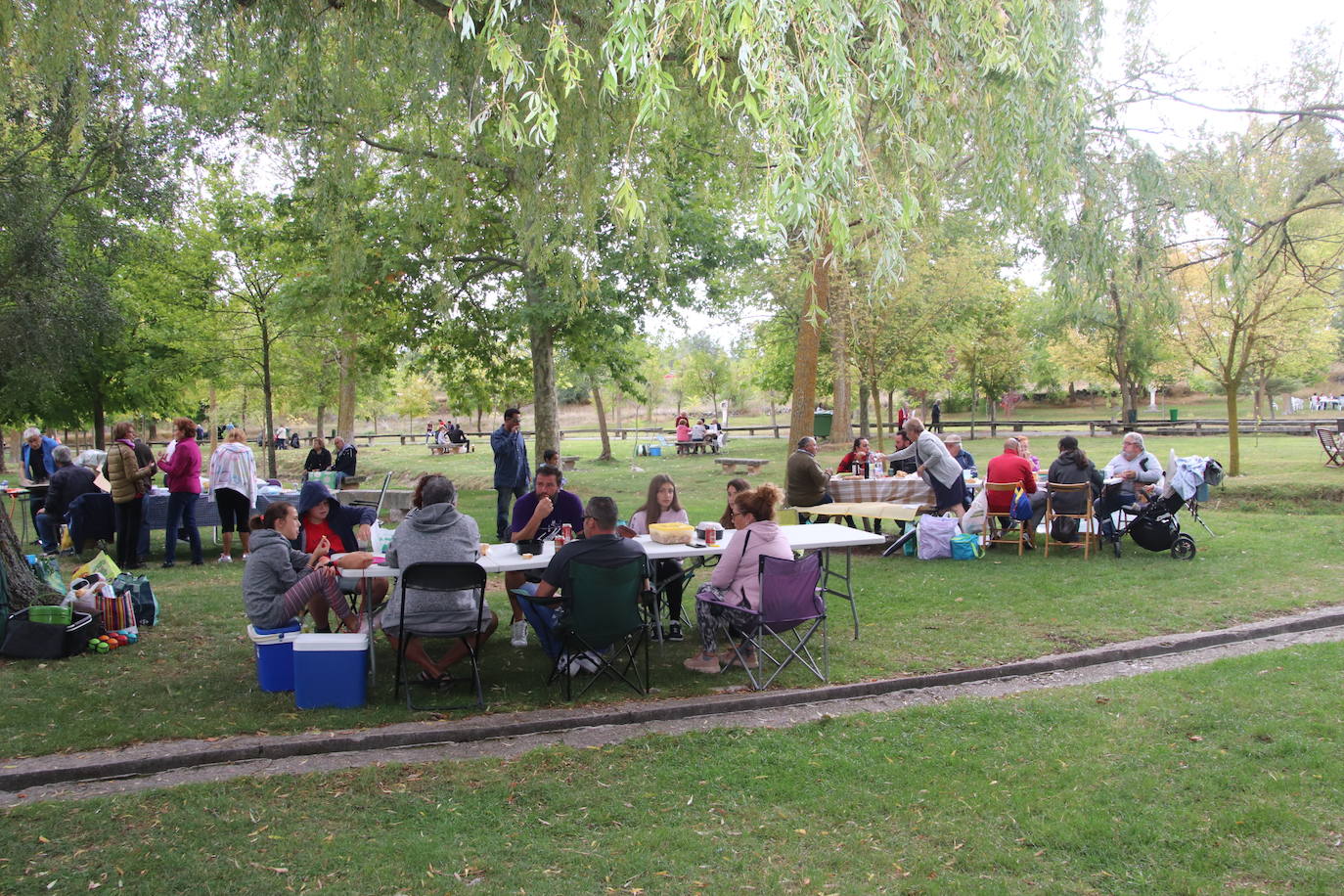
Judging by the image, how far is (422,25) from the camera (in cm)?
712

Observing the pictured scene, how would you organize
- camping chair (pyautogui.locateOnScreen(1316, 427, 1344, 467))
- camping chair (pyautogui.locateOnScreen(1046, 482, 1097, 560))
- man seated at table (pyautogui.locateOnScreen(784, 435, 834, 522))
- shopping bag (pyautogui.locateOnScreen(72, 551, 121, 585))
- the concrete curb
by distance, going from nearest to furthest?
1. the concrete curb
2. shopping bag (pyautogui.locateOnScreen(72, 551, 121, 585))
3. camping chair (pyautogui.locateOnScreen(1046, 482, 1097, 560))
4. man seated at table (pyautogui.locateOnScreen(784, 435, 834, 522))
5. camping chair (pyautogui.locateOnScreen(1316, 427, 1344, 467))

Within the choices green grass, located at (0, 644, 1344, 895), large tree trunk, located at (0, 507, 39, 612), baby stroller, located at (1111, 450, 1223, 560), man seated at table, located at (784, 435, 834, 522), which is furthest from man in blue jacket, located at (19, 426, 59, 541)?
baby stroller, located at (1111, 450, 1223, 560)

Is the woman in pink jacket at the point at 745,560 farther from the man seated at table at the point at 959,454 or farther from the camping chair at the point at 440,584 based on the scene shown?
the man seated at table at the point at 959,454

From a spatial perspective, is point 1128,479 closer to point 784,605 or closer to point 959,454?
point 959,454

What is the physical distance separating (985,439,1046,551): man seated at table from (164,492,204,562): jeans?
8.82 metres

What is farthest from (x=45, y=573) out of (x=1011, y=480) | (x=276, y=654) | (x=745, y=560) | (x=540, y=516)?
(x=1011, y=480)

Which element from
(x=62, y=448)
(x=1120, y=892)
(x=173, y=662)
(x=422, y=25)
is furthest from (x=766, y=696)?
(x=62, y=448)

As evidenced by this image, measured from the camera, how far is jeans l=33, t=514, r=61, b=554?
1126 centimetres

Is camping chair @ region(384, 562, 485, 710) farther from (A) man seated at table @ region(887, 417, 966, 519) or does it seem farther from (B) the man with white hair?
(B) the man with white hair

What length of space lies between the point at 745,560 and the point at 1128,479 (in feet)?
19.8

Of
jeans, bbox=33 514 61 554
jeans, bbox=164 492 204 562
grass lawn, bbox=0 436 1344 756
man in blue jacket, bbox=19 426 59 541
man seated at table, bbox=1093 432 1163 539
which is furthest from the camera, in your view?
man in blue jacket, bbox=19 426 59 541

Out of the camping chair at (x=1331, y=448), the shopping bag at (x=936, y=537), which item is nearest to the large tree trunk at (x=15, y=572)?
the shopping bag at (x=936, y=537)

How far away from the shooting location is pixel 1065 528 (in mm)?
9711

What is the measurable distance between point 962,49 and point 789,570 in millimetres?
3549
